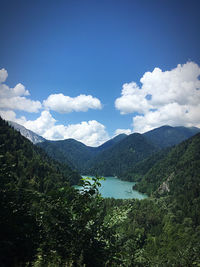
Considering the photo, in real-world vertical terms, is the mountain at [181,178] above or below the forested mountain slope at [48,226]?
below

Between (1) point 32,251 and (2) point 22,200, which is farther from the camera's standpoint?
(2) point 22,200

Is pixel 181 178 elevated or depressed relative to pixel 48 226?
depressed

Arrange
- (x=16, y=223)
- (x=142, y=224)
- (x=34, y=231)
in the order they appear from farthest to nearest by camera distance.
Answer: (x=142, y=224)
(x=34, y=231)
(x=16, y=223)

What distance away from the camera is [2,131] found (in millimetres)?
114062

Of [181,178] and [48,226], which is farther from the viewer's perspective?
[181,178]

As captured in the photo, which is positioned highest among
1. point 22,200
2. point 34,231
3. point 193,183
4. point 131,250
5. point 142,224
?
point 22,200

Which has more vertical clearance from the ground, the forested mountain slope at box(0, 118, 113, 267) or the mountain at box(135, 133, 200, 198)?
the forested mountain slope at box(0, 118, 113, 267)

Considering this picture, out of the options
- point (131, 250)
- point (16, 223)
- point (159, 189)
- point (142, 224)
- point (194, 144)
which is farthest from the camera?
point (194, 144)

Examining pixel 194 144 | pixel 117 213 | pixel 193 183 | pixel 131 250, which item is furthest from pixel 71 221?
pixel 194 144

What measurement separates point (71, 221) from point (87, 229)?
50 cm

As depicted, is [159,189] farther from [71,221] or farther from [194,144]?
[71,221]

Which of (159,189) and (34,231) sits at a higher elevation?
(34,231)

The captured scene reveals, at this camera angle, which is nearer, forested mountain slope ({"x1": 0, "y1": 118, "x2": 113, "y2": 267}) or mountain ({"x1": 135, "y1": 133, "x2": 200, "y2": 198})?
forested mountain slope ({"x1": 0, "y1": 118, "x2": 113, "y2": 267})

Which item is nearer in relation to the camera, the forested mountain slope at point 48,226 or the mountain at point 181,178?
the forested mountain slope at point 48,226
